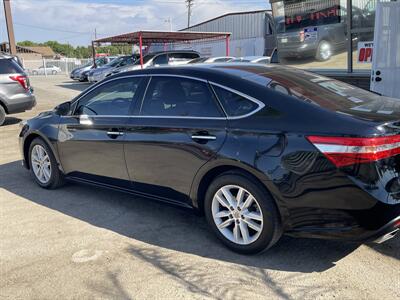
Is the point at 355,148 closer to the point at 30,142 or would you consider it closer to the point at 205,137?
the point at 205,137

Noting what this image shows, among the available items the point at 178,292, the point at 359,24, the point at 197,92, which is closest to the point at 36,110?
the point at 359,24

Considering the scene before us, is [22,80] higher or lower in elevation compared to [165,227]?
higher

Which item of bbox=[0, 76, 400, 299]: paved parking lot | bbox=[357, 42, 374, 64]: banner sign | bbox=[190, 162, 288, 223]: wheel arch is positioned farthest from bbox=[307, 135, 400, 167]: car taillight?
bbox=[357, 42, 374, 64]: banner sign

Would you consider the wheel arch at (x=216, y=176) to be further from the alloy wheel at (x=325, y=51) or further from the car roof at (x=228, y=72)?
the alloy wheel at (x=325, y=51)

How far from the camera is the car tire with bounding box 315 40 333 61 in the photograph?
333 inches

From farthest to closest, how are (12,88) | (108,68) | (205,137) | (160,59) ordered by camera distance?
(108,68) < (160,59) < (12,88) < (205,137)

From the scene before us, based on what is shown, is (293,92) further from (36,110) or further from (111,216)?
(36,110)

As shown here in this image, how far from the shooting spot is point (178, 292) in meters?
3.12

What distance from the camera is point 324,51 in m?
8.61

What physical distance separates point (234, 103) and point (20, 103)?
894cm

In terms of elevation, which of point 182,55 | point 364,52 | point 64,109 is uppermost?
point 182,55

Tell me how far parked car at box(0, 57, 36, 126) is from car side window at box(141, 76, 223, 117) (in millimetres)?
7826

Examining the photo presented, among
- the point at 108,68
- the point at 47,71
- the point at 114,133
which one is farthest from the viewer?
the point at 47,71

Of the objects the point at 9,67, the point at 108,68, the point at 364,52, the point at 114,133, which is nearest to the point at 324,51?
the point at 364,52
